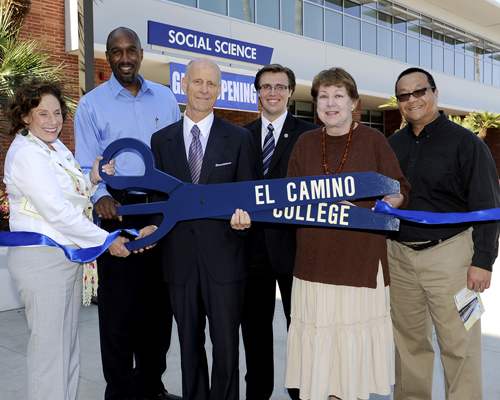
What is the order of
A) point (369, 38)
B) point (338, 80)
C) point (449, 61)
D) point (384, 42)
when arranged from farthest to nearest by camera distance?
point (449, 61)
point (384, 42)
point (369, 38)
point (338, 80)

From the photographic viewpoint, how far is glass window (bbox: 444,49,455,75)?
77.7ft

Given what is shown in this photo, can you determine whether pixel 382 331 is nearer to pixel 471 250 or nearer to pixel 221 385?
pixel 471 250

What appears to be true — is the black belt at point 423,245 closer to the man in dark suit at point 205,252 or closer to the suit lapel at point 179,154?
the man in dark suit at point 205,252

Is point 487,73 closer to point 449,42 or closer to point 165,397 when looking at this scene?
point 449,42

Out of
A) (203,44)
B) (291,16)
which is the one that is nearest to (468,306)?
(203,44)

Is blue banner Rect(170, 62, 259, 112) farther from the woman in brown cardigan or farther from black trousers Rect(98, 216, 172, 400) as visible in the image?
the woman in brown cardigan

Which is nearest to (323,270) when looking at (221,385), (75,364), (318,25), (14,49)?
(221,385)

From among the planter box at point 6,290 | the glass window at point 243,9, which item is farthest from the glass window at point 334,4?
the planter box at point 6,290

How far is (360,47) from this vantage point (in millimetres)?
19125

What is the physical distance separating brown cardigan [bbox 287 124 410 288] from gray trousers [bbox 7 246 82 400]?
125 cm

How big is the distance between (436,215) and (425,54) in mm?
22279

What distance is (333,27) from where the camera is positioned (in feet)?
59.1

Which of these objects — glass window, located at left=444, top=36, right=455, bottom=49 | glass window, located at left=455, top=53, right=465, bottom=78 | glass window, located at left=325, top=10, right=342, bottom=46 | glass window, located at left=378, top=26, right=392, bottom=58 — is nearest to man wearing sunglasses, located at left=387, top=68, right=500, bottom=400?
glass window, located at left=325, top=10, right=342, bottom=46

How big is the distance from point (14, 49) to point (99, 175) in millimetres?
5407
